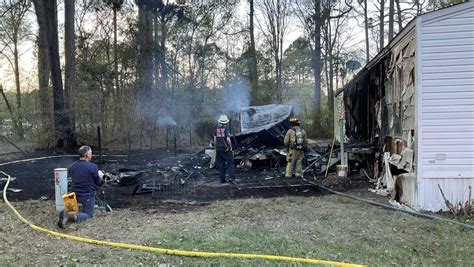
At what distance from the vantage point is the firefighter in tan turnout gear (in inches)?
411

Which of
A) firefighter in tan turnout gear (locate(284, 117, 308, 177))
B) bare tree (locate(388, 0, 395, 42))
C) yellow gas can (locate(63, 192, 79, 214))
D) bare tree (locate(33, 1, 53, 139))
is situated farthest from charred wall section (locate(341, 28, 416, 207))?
bare tree (locate(388, 0, 395, 42))

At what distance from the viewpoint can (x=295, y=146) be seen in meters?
10.4

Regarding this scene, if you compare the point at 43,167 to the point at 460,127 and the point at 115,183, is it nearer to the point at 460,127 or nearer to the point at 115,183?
the point at 115,183

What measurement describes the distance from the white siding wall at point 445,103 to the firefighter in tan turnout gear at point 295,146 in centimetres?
420

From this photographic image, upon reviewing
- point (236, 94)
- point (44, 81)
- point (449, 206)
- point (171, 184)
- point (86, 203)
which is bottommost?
point (171, 184)

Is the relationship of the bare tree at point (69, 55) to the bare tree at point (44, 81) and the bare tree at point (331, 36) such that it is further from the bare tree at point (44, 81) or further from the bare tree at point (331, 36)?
the bare tree at point (331, 36)

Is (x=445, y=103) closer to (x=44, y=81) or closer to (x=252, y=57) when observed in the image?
(x=44, y=81)

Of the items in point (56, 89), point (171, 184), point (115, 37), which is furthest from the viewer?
point (115, 37)

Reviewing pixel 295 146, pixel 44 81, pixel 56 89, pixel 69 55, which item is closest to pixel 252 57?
pixel 69 55

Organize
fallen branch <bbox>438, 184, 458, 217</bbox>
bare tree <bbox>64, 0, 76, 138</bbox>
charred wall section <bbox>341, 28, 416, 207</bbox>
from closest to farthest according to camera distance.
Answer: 1. fallen branch <bbox>438, 184, 458, 217</bbox>
2. charred wall section <bbox>341, 28, 416, 207</bbox>
3. bare tree <bbox>64, 0, 76, 138</bbox>

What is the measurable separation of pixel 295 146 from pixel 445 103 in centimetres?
443

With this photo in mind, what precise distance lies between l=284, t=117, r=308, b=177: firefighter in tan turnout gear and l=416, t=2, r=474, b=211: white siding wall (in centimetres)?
420

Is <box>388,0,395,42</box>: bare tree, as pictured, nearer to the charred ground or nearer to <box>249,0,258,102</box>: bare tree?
<box>249,0,258,102</box>: bare tree

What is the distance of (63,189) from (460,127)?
20.3 feet
